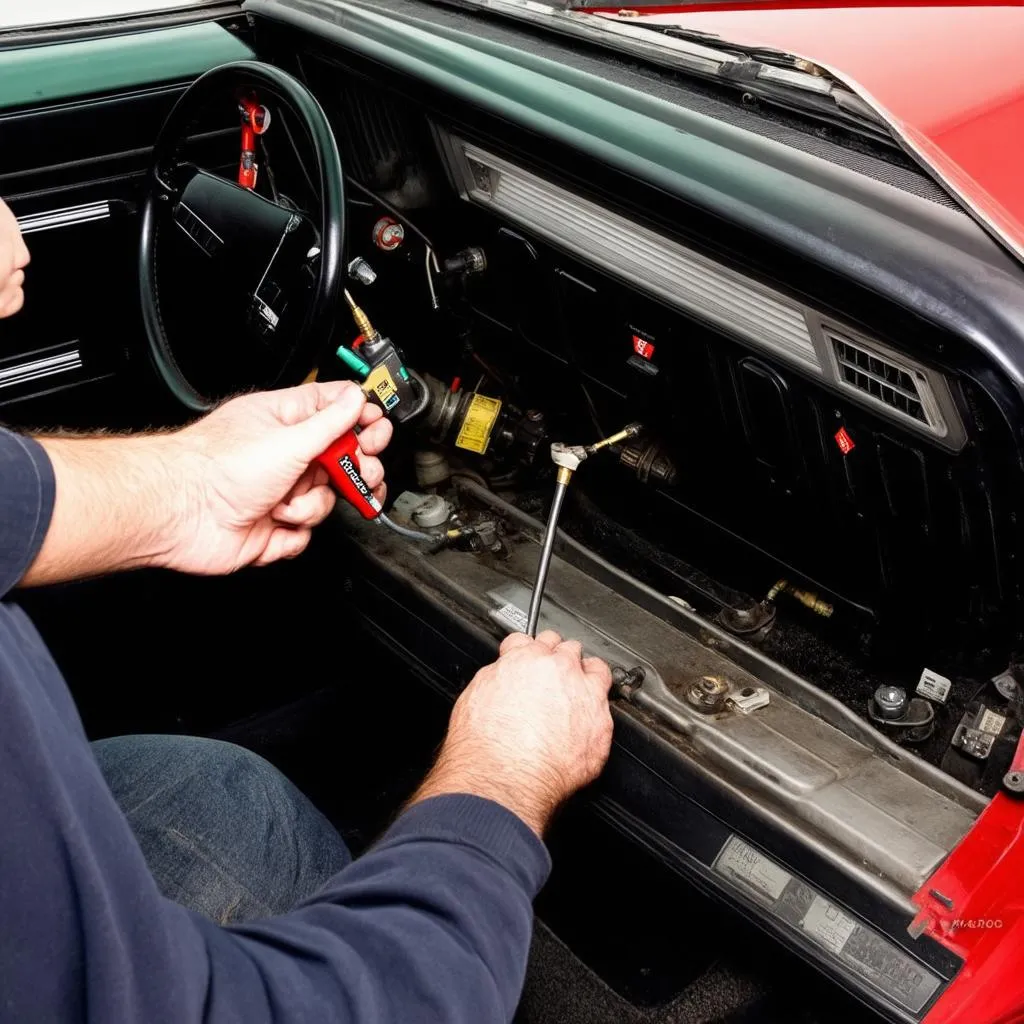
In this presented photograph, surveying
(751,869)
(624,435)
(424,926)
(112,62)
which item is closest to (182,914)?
(424,926)

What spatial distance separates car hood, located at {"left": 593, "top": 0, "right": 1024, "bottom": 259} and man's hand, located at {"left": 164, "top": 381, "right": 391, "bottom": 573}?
68 cm

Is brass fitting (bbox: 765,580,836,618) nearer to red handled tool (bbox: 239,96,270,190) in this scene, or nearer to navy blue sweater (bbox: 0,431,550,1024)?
navy blue sweater (bbox: 0,431,550,1024)

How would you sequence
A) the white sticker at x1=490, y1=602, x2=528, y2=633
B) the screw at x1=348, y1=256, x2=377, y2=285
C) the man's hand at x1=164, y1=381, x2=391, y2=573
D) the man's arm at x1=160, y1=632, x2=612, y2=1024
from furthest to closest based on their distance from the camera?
the white sticker at x1=490, y1=602, x2=528, y2=633 → the screw at x1=348, y1=256, x2=377, y2=285 → the man's hand at x1=164, y1=381, x2=391, y2=573 → the man's arm at x1=160, y1=632, x2=612, y2=1024

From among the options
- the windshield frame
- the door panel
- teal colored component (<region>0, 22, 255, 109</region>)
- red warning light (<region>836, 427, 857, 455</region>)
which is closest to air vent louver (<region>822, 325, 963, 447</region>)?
red warning light (<region>836, 427, 857, 455</region>)

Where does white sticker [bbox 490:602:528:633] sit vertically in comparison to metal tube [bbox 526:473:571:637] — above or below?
below

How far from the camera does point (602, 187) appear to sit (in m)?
1.37

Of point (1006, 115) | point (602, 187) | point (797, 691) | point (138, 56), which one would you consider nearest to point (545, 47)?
point (602, 187)

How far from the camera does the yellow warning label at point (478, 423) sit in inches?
75.9

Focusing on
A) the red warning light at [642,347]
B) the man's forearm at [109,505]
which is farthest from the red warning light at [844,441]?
the man's forearm at [109,505]

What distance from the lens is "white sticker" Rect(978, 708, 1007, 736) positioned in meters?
1.40

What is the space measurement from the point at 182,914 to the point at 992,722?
1041mm

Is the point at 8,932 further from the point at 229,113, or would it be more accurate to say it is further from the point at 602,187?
the point at 229,113

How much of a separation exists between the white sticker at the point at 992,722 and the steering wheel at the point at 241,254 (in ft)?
3.19

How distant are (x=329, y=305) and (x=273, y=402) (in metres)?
0.26
